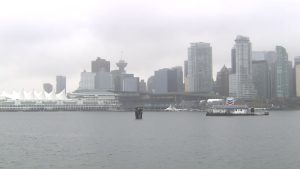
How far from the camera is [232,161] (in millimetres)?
42969

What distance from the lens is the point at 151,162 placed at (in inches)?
1682

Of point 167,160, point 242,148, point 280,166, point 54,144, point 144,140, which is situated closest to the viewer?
point 280,166

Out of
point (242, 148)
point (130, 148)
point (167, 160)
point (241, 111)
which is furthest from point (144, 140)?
point (241, 111)

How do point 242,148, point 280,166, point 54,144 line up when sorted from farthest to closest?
point 54,144, point 242,148, point 280,166

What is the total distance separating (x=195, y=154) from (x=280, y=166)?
9401mm

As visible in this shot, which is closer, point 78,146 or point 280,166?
point 280,166

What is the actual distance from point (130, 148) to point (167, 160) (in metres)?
10.4

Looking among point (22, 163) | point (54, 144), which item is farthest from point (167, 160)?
point (54, 144)

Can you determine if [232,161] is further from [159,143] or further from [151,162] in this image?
[159,143]

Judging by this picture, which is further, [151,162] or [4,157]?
[4,157]

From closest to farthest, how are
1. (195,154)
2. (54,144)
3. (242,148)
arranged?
(195,154) < (242,148) < (54,144)

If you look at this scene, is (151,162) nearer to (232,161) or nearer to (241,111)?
(232,161)

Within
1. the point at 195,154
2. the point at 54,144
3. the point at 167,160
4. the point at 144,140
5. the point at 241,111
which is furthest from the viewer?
the point at 241,111

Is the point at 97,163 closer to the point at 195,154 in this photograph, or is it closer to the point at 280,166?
the point at 195,154
